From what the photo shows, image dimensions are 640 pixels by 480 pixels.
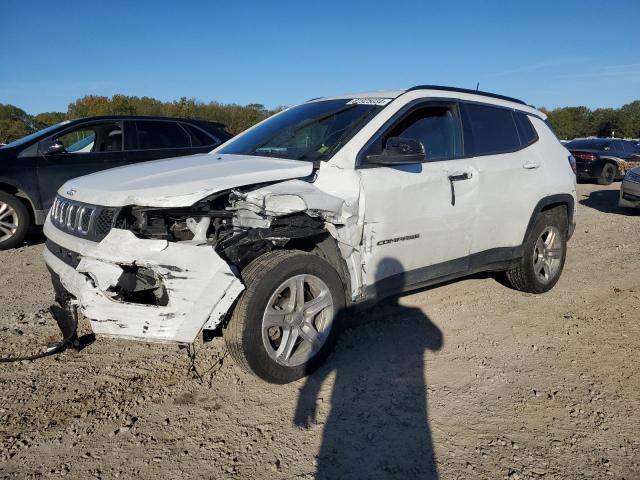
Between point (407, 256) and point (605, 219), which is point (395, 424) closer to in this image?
point (407, 256)

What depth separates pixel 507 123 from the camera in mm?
4602

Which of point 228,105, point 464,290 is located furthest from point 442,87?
point 228,105

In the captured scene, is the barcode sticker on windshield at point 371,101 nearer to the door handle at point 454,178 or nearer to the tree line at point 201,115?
the door handle at point 454,178

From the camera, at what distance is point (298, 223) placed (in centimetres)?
315

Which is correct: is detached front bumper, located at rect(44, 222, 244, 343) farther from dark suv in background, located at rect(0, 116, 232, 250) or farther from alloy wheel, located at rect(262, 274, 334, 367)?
dark suv in background, located at rect(0, 116, 232, 250)

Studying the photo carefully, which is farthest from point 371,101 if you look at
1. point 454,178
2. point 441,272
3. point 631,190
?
point 631,190

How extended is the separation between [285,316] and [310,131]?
155 centimetres

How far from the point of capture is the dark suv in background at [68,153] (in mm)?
6703

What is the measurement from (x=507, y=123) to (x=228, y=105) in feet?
151

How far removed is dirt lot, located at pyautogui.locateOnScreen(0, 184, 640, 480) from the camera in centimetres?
245

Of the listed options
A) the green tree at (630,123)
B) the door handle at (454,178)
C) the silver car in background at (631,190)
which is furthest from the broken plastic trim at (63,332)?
the green tree at (630,123)

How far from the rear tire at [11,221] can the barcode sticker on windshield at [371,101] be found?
510 centimetres

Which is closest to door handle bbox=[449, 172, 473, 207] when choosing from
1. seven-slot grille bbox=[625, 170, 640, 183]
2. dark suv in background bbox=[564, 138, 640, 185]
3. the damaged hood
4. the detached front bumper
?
the damaged hood

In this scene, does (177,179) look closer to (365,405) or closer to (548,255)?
(365,405)
